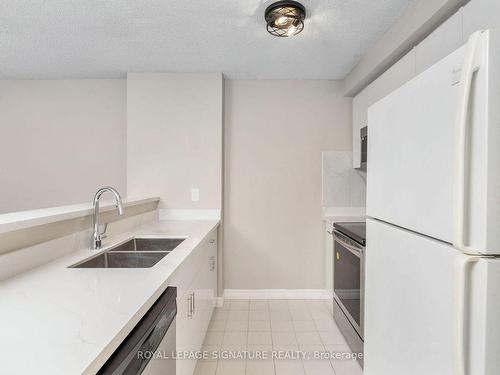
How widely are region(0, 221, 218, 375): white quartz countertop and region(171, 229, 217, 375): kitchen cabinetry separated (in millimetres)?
191

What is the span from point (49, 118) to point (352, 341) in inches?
139

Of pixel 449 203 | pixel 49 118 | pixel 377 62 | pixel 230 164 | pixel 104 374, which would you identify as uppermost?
pixel 377 62

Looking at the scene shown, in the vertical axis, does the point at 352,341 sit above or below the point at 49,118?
below

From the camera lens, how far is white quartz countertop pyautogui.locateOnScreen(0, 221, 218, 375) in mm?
676

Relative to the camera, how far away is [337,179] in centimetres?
329

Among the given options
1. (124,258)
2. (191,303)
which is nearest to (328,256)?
(191,303)

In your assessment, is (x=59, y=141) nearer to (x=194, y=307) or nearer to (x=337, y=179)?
(x=194, y=307)

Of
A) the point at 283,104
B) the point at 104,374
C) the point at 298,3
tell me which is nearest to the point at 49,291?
the point at 104,374

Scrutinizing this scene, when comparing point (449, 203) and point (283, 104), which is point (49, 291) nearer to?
point (449, 203)

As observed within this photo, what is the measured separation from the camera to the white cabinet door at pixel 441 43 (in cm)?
154

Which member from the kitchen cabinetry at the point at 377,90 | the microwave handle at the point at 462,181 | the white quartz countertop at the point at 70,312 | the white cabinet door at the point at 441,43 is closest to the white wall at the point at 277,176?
the kitchen cabinetry at the point at 377,90

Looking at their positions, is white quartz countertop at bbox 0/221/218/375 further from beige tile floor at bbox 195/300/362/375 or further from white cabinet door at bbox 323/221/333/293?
white cabinet door at bbox 323/221/333/293

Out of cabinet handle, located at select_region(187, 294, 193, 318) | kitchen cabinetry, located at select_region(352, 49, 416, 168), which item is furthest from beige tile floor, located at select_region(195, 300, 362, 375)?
kitchen cabinetry, located at select_region(352, 49, 416, 168)

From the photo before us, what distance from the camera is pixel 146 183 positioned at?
10.3 ft
